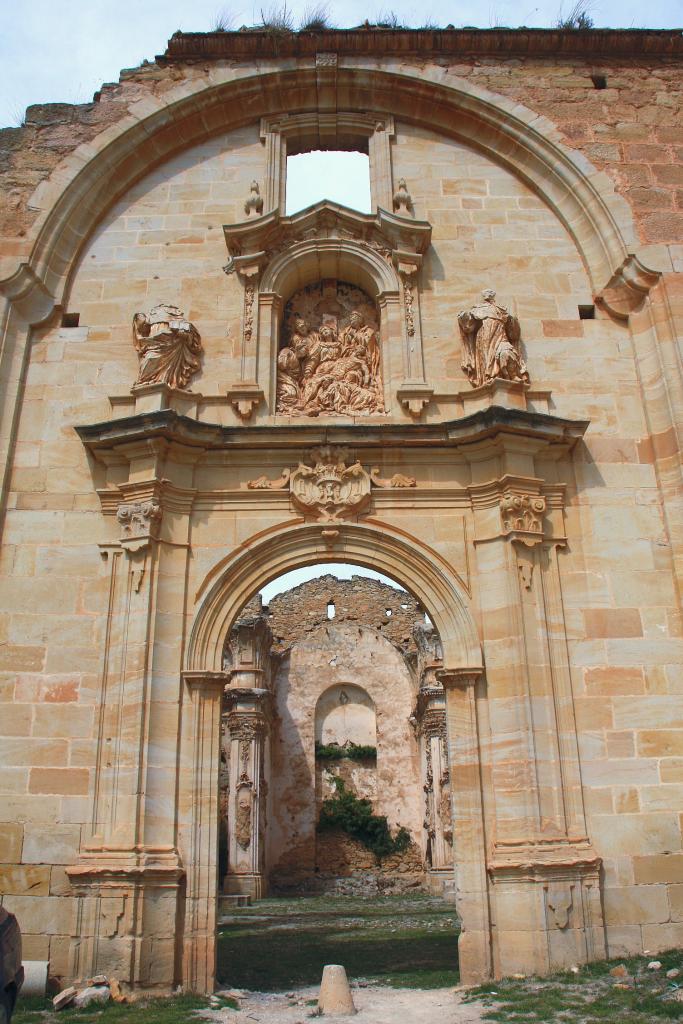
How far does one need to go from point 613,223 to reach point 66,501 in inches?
265

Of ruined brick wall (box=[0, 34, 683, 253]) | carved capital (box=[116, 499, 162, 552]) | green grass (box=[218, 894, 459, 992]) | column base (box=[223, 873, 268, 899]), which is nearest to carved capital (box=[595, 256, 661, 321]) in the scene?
ruined brick wall (box=[0, 34, 683, 253])

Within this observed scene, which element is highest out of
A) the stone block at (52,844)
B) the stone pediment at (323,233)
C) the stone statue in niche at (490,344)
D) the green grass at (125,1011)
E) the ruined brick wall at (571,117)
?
the ruined brick wall at (571,117)

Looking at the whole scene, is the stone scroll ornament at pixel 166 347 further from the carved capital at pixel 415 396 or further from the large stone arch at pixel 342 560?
the carved capital at pixel 415 396

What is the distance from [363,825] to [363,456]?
1427 cm

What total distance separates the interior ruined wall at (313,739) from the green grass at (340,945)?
15.0 ft

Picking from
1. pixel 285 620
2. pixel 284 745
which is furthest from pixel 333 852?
pixel 285 620

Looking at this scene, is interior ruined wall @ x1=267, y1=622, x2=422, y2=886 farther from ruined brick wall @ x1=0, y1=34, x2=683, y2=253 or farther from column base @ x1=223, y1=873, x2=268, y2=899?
ruined brick wall @ x1=0, y1=34, x2=683, y2=253

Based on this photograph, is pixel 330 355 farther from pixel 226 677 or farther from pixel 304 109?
pixel 226 677

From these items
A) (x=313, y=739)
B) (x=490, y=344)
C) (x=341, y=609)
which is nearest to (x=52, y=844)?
(x=490, y=344)

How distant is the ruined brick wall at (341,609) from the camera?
2370cm

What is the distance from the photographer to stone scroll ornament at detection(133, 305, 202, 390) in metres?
9.51

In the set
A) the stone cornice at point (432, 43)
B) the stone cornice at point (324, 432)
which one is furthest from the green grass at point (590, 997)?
the stone cornice at point (432, 43)

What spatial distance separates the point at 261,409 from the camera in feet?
31.8

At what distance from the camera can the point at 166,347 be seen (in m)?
9.58
